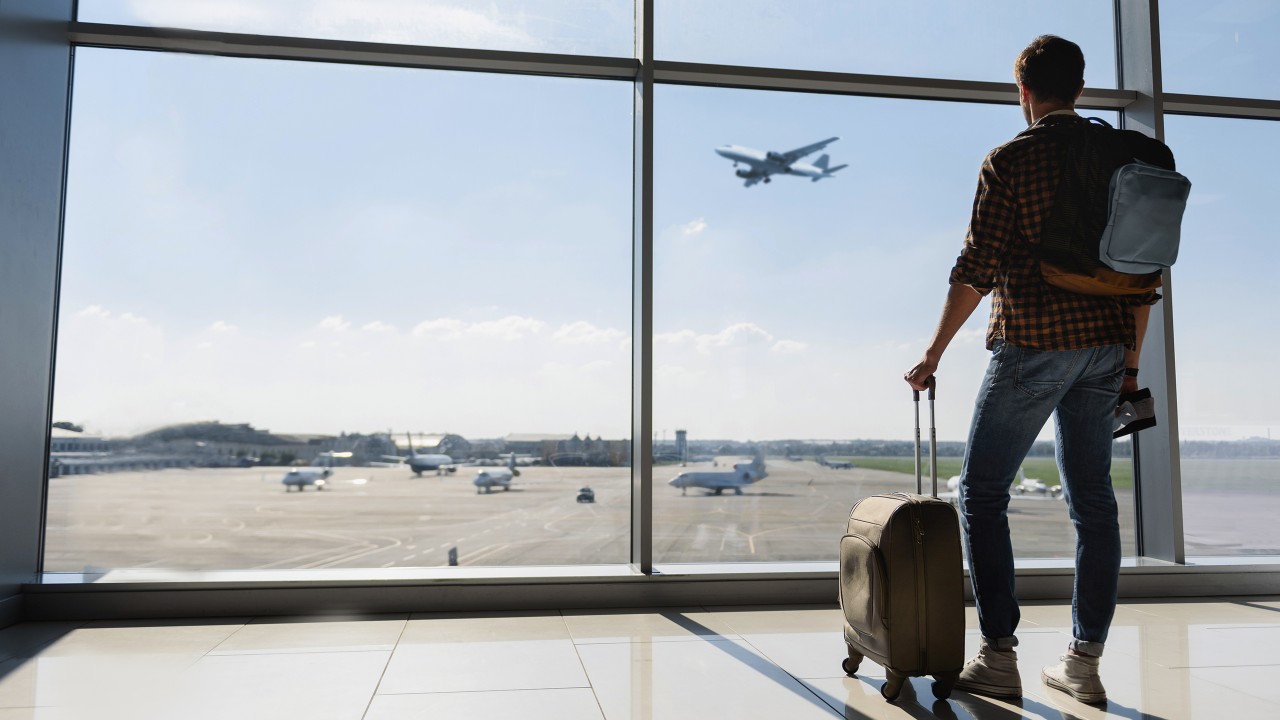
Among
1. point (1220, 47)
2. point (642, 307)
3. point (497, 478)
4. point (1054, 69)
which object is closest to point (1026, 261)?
point (1054, 69)

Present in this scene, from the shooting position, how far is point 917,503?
5.50ft

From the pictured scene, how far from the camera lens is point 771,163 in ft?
10.2

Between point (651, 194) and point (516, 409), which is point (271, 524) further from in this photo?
point (651, 194)

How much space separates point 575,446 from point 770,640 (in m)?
1.01

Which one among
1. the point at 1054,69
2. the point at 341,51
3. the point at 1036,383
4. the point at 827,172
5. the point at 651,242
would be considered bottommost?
the point at 1036,383

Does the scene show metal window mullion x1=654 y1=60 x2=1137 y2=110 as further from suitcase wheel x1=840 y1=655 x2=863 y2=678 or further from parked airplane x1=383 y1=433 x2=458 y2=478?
suitcase wheel x1=840 y1=655 x2=863 y2=678

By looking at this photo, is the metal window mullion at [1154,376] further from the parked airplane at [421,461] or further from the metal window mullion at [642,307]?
the parked airplane at [421,461]

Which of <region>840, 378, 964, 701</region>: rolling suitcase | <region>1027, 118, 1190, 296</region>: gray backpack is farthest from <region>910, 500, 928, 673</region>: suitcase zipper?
<region>1027, 118, 1190, 296</region>: gray backpack

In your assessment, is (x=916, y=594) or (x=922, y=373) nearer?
(x=916, y=594)

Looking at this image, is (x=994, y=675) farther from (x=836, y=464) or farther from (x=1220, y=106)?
(x=1220, y=106)

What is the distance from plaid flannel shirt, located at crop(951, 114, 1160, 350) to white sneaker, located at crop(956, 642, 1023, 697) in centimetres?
64

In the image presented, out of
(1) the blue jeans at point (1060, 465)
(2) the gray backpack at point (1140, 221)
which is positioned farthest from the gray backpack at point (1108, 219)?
(1) the blue jeans at point (1060, 465)

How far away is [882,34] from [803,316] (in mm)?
1096

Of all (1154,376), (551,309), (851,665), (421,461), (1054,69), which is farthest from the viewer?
(1154,376)
